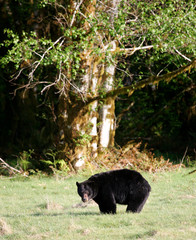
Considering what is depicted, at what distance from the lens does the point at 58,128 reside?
17469 mm

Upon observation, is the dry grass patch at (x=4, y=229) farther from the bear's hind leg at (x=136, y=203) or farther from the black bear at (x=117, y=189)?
the bear's hind leg at (x=136, y=203)

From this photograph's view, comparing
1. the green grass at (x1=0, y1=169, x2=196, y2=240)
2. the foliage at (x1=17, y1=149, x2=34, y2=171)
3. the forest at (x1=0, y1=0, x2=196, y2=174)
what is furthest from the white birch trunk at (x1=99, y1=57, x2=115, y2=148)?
Result: the green grass at (x1=0, y1=169, x2=196, y2=240)

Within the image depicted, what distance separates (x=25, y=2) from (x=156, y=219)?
12153mm

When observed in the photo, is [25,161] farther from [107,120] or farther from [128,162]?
[107,120]

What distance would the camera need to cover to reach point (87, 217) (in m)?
9.45

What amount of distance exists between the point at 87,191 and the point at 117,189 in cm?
68

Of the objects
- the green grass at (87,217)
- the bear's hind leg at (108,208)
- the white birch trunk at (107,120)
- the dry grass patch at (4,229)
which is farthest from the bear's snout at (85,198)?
the white birch trunk at (107,120)

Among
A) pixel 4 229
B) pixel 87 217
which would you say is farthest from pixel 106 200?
pixel 4 229

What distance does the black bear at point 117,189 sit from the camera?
9281 mm

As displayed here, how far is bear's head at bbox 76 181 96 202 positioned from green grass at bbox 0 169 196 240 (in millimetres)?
479

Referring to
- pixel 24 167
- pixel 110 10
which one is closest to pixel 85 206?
pixel 24 167

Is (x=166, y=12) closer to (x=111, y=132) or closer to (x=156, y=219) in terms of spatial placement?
(x=111, y=132)

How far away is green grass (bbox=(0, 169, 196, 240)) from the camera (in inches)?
320

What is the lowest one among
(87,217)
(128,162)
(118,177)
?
(87,217)
